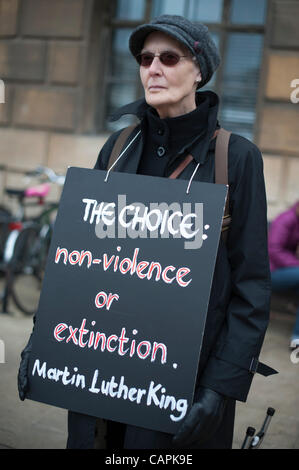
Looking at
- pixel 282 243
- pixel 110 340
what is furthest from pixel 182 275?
pixel 282 243

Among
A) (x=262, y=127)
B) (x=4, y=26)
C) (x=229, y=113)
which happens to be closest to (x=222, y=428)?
(x=262, y=127)

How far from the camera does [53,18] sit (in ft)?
24.8

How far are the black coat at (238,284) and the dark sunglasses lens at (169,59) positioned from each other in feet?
0.82

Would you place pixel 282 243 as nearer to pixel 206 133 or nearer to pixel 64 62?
pixel 64 62

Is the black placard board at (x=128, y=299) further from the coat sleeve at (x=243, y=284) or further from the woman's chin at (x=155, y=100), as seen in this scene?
the woman's chin at (x=155, y=100)

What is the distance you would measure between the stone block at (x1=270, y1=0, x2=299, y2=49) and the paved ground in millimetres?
2988

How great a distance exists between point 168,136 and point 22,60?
240 inches

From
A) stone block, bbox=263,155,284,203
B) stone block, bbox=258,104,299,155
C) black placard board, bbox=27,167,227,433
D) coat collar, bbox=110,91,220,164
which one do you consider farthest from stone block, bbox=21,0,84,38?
black placard board, bbox=27,167,227,433

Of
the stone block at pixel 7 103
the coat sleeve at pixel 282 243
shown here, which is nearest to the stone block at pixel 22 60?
the stone block at pixel 7 103

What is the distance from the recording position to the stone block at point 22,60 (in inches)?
304

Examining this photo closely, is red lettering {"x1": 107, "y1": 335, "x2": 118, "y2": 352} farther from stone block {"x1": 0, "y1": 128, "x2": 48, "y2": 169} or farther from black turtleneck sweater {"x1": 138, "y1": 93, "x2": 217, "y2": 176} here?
stone block {"x1": 0, "y1": 128, "x2": 48, "y2": 169}
